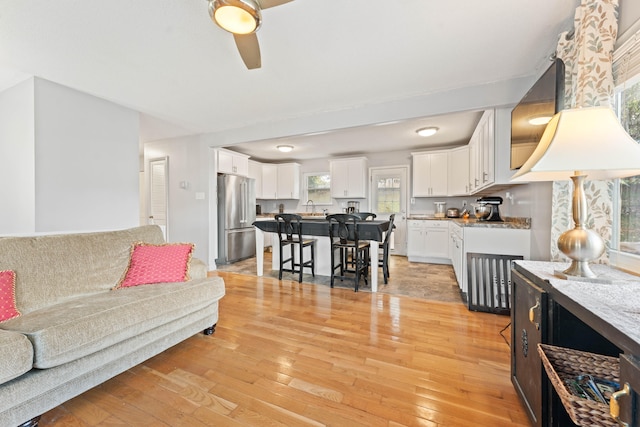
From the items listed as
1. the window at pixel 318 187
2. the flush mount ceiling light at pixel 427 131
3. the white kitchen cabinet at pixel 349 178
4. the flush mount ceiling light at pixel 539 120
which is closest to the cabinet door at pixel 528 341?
the flush mount ceiling light at pixel 539 120

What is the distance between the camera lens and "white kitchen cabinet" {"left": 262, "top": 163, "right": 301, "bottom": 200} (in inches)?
263

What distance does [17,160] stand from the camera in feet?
9.37

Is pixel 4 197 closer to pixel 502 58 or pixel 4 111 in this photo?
pixel 4 111

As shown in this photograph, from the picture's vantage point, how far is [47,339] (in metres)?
1.23

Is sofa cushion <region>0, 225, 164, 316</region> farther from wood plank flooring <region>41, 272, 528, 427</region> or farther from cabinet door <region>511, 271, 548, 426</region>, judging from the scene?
cabinet door <region>511, 271, 548, 426</region>

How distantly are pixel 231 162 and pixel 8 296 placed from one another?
4015 mm

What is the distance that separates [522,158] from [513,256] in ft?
3.43

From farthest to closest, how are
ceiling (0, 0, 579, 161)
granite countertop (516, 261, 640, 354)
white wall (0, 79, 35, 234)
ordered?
white wall (0, 79, 35, 234)
ceiling (0, 0, 579, 161)
granite countertop (516, 261, 640, 354)

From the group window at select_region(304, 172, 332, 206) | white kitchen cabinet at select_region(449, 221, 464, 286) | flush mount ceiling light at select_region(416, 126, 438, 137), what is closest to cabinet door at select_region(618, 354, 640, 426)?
white kitchen cabinet at select_region(449, 221, 464, 286)

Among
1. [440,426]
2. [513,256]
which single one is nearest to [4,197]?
[440,426]

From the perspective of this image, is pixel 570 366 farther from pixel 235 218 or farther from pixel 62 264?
pixel 235 218

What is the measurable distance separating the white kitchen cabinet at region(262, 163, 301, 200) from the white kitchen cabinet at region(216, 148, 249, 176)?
3.68 ft

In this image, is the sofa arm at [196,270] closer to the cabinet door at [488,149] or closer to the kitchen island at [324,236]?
the kitchen island at [324,236]

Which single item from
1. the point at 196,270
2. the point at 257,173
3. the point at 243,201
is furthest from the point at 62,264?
the point at 257,173
